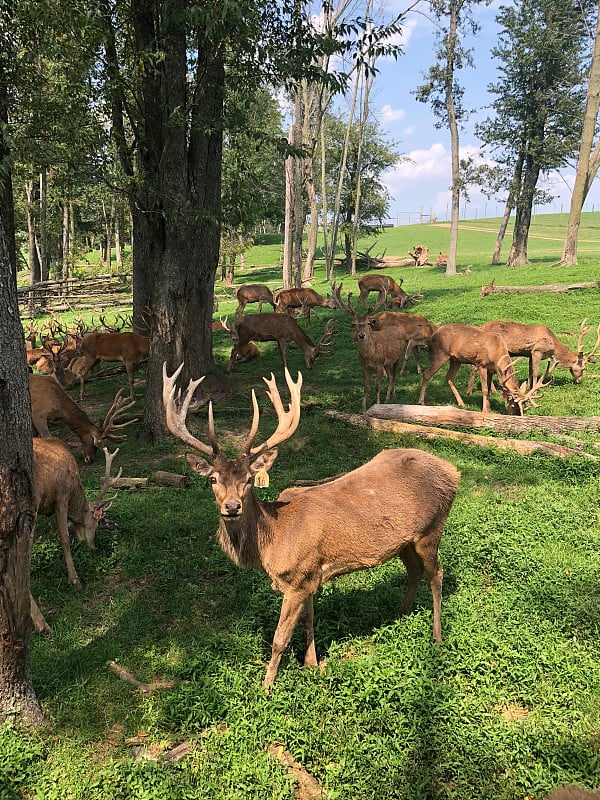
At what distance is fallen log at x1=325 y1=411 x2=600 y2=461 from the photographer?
942cm

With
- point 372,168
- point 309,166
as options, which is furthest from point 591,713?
point 372,168

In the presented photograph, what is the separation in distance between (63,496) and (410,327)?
1041cm

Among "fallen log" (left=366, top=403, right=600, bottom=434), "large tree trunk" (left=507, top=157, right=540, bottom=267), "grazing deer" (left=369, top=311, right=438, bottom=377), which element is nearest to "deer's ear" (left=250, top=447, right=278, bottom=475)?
"fallen log" (left=366, top=403, right=600, bottom=434)

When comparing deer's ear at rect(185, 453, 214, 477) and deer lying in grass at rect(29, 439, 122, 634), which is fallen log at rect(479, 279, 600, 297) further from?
deer's ear at rect(185, 453, 214, 477)

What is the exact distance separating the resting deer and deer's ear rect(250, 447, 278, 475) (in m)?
9.30

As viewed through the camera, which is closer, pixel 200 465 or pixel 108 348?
pixel 200 465

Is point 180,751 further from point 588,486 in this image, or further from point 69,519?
point 588,486

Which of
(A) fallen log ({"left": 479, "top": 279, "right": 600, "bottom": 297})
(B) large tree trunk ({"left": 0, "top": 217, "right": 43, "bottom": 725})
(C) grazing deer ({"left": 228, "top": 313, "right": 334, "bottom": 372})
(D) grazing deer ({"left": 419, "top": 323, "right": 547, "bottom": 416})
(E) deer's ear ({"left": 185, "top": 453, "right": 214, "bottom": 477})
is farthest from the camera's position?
(A) fallen log ({"left": 479, "top": 279, "right": 600, "bottom": 297})

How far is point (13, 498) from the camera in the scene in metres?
3.67

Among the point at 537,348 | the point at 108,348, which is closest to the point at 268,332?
the point at 108,348

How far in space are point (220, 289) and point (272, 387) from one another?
104 ft

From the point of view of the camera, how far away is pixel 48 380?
32.4 feet

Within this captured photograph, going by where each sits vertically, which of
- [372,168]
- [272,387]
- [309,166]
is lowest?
[272,387]

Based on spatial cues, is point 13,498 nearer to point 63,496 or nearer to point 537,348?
point 63,496
